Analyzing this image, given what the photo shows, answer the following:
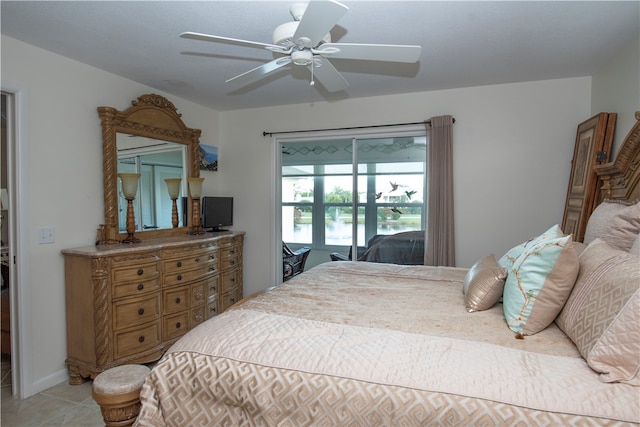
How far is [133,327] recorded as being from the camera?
2750mm

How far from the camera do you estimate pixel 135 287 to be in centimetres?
275

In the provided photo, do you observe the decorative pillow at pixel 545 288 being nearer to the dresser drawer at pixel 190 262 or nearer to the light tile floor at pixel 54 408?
the light tile floor at pixel 54 408

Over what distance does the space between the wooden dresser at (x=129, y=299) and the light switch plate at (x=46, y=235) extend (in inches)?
6.8

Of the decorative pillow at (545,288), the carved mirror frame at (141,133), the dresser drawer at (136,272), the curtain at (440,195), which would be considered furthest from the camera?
the curtain at (440,195)

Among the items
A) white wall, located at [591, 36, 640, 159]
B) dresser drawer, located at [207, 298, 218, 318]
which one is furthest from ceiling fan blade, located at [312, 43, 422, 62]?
dresser drawer, located at [207, 298, 218, 318]

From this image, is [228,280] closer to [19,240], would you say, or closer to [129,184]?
[129,184]

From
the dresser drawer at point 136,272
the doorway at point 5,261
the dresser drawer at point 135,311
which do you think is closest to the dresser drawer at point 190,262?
the dresser drawer at point 136,272

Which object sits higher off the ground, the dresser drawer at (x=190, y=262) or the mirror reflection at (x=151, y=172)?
the mirror reflection at (x=151, y=172)

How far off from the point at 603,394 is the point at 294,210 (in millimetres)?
3695

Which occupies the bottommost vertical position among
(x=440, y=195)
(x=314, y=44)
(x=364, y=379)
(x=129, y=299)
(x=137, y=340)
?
(x=137, y=340)

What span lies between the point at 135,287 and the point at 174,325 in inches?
22.2

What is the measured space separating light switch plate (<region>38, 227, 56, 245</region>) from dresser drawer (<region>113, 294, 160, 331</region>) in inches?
26.1

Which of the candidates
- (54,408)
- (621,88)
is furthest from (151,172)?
(621,88)

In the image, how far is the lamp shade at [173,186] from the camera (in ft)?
12.0
